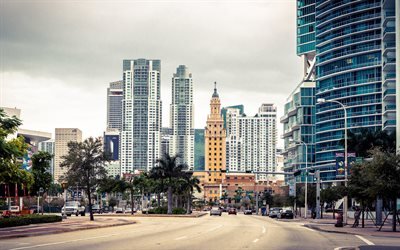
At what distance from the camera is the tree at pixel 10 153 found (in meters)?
38.3

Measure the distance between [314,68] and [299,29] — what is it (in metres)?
15.7

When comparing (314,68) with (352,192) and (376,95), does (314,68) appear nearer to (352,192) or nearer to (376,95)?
(376,95)

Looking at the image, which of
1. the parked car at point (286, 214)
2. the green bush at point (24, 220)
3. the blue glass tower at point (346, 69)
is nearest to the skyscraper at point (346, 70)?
the blue glass tower at point (346, 69)

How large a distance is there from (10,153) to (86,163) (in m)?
19.7

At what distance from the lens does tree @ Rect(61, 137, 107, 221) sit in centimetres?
5791

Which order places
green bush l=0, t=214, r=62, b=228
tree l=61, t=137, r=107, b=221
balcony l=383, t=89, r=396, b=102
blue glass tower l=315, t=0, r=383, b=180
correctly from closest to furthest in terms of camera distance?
green bush l=0, t=214, r=62, b=228 → tree l=61, t=137, r=107, b=221 → balcony l=383, t=89, r=396, b=102 → blue glass tower l=315, t=0, r=383, b=180

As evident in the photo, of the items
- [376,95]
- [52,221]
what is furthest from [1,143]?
[376,95]

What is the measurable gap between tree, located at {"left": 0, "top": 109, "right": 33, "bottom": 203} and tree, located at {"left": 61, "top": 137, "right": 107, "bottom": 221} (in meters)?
14.3

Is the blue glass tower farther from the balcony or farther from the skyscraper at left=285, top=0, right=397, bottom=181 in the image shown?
the balcony

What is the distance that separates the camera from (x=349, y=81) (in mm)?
153875

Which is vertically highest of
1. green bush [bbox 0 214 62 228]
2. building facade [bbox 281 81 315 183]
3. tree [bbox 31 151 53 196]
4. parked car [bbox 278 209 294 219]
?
building facade [bbox 281 81 315 183]

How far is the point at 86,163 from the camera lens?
57875 mm

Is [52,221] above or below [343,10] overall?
below

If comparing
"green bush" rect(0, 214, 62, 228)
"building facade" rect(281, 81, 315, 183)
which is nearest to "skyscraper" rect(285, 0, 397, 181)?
"building facade" rect(281, 81, 315, 183)
